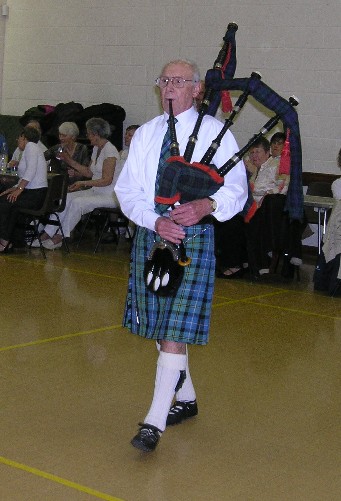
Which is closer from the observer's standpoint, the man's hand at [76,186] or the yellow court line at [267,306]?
the yellow court line at [267,306]

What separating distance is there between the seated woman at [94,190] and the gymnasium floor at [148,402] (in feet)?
7.70

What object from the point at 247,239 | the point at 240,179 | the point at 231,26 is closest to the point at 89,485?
the point at 240,179

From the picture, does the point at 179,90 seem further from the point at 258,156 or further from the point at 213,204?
the point at 258,156

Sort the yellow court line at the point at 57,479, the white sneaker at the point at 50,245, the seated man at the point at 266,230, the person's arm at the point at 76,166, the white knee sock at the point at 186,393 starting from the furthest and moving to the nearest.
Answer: the person's arm at the point at 76,166 < the white sneaker at the point at 50,245 < the seated man at the point at 266,230 < the white knee sock at the point at 186,393 < the yellow court line at the point at 57,479

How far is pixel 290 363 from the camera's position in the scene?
16.1 ft

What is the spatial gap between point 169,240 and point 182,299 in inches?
10.2

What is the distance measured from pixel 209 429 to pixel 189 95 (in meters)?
1.38

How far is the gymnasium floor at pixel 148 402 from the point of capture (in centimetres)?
302

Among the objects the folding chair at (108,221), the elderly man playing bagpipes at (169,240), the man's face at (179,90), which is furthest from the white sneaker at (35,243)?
the man's face at (179,90)

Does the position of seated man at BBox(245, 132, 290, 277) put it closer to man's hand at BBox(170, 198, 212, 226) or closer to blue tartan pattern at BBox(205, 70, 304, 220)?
blue tartan pattern at BBox(205, 70, 304, 220)

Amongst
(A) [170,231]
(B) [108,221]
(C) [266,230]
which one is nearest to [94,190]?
(B) [108,221]

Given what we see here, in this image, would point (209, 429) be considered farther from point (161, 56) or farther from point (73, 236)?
point (161, 56)

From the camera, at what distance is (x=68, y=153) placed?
997 cm

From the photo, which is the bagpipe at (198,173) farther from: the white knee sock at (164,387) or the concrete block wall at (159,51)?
Result: the concrete block wall at (159,51)
